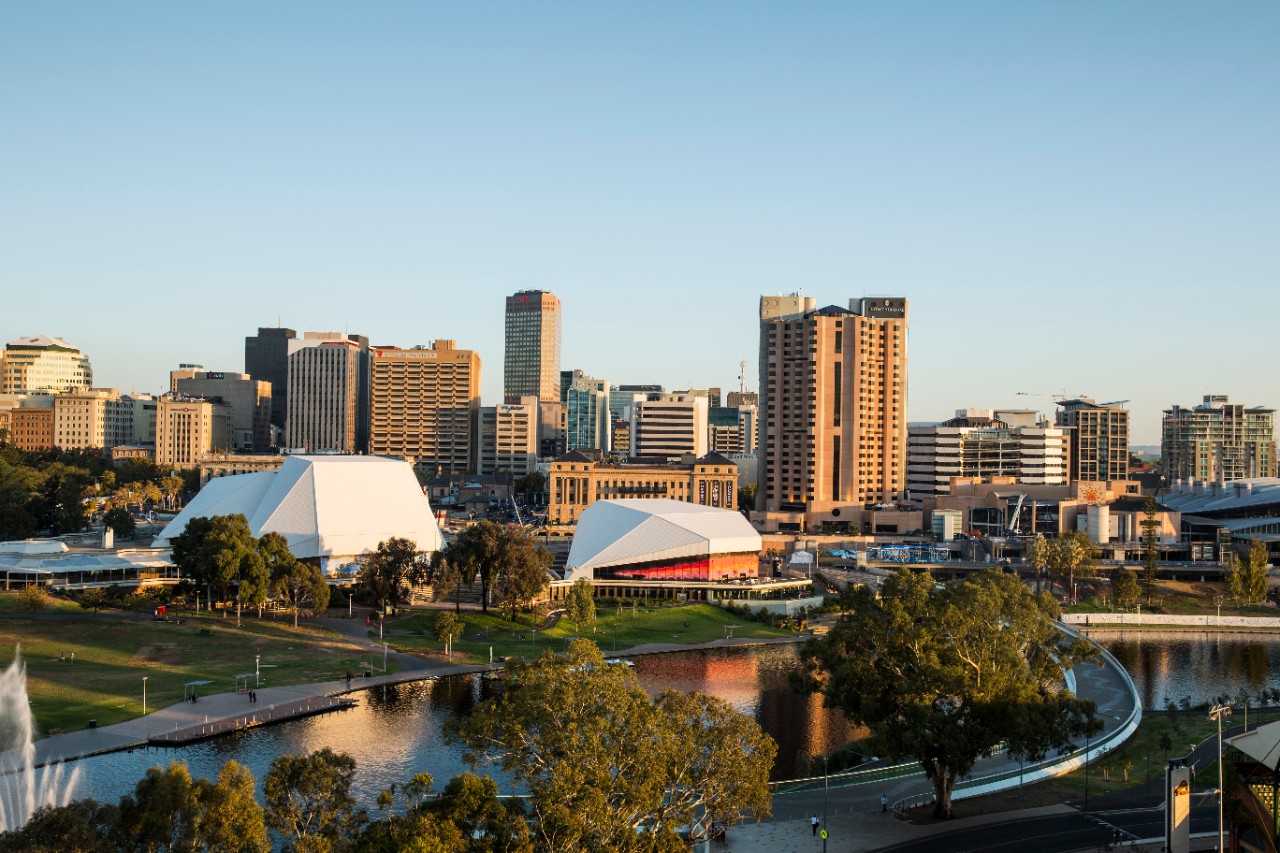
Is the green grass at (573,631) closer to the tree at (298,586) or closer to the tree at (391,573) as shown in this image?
the tree at (391,573)

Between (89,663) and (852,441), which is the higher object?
(852,441)

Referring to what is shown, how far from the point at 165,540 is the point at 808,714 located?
71.0 metres

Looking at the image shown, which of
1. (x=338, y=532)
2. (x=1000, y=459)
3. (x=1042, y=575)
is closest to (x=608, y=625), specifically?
(x=338, y=532)

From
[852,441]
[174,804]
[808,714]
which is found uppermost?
[852,441]

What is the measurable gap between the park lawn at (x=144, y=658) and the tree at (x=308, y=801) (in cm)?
3143

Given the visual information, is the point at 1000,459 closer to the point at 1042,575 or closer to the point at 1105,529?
the point at 1105,529

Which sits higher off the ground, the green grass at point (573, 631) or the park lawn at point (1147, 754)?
the park lawn at point (1147, 754)

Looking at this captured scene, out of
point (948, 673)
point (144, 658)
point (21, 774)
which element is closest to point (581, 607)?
point (144, 658)

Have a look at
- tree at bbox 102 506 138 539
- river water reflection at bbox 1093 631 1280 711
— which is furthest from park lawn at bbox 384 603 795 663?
tree at bbox 102 506 138 539

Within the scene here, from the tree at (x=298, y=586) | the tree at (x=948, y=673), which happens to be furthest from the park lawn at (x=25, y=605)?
the tree at (x=948, y=673)

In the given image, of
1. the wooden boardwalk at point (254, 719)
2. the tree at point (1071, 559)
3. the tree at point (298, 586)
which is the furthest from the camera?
the tree at point (1071, 559)

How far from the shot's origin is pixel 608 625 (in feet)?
328

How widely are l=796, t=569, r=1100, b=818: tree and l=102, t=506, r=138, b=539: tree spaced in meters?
95.7

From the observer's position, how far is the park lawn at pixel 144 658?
66.0 metres
